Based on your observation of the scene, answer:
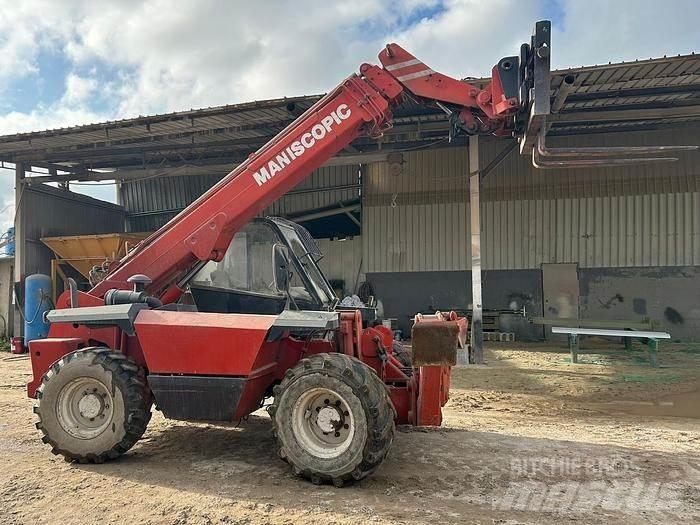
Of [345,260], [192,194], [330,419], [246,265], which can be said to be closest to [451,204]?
[345,260]

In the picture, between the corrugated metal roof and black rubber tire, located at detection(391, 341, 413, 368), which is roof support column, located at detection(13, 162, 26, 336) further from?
black rubber tire, located at detection(391, 341, 413, 368)

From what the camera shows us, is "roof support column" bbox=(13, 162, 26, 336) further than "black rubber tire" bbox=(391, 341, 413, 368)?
Yes

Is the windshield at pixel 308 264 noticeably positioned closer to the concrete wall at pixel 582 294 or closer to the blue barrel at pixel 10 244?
the concrete wall at pixel 582 294

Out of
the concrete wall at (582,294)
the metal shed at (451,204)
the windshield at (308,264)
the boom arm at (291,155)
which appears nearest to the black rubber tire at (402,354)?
the windshield at (308,264)

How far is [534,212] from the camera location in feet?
50.0

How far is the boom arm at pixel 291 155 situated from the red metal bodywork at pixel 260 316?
11 mm

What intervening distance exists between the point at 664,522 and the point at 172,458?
3926mm

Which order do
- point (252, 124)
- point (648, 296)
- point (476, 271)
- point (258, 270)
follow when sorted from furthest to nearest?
point (648, 296), point (252, 124), point (476, 271), point (258, 270)

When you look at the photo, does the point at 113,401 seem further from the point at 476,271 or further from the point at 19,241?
the point at 19,241

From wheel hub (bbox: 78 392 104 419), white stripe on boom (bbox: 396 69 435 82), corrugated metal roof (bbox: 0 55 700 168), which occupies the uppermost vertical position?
corrugated metal roof (bbox: 0 55 700 168)

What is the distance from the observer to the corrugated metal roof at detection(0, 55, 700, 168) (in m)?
9.67

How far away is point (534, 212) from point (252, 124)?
8.25 m

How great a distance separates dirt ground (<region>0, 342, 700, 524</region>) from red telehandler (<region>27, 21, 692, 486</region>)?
354 millimetres

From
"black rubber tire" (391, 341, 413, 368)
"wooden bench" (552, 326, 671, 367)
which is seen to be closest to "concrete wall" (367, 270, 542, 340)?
"wooden bench" (552, 326, 671, 367)
